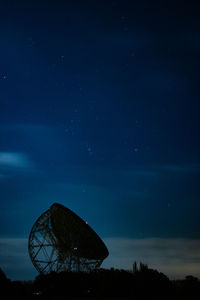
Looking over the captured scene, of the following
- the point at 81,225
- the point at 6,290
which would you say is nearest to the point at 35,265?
the point at 81,225

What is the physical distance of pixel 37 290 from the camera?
58625 millimetres

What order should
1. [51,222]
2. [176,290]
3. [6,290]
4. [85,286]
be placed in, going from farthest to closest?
[176,290] < [85,286] < [51,222] < [6,290]

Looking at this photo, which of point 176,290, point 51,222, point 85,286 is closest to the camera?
point 51,222

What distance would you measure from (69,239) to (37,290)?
11.7 meters

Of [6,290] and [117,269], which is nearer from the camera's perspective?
[6,290]

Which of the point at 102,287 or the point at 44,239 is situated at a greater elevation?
the point at 44,239

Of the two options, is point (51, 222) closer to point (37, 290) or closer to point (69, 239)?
point (69, 239)

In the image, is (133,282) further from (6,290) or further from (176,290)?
(6,290)

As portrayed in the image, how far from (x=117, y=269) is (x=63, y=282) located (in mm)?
10497

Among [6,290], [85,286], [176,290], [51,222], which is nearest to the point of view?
[6,290]

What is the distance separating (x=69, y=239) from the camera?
5178 cm

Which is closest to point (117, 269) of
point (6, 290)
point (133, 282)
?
point (133, 282)

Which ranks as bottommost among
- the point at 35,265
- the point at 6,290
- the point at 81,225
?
the point at 6,290

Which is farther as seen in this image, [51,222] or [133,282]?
[133,282]
